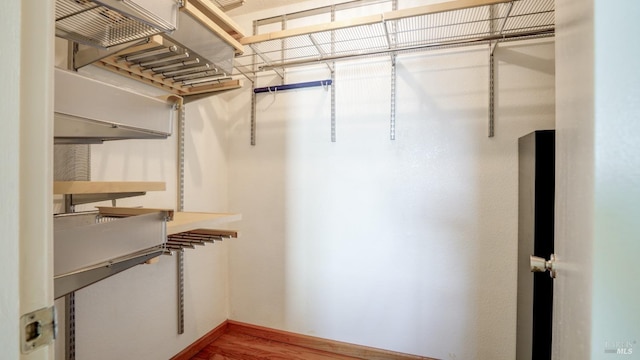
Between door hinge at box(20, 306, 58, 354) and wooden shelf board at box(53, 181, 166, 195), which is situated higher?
wooden shelf board at box(53, 181, 166, 195)

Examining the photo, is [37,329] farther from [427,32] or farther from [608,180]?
[427,32]

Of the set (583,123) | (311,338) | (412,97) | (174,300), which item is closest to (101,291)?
(174,300)

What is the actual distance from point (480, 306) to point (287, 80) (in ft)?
6.05

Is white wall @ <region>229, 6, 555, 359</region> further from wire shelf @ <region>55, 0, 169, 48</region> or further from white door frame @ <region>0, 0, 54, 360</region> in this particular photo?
white door frame @ <region>0, 0, 54, 360</region>

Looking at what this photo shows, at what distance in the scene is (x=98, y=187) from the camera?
2.10 ft

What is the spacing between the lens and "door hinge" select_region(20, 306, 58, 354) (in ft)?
1.16

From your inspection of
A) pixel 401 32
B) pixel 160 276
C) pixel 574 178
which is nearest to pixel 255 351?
pixel 160 276

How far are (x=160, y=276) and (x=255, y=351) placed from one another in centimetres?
78

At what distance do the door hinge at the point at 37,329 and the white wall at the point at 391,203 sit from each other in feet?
4.81

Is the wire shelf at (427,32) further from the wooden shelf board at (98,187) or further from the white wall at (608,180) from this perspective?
the white wall at (608,180)

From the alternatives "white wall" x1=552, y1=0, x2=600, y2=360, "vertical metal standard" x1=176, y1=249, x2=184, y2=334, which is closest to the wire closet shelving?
"white wall" x1=552, y1=0, x2=600, y2=360

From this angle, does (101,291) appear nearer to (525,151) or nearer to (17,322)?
(17,322)

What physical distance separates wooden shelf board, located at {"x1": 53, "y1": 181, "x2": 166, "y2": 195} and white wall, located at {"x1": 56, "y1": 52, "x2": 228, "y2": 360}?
68cm

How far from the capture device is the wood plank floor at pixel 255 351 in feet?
5.55
